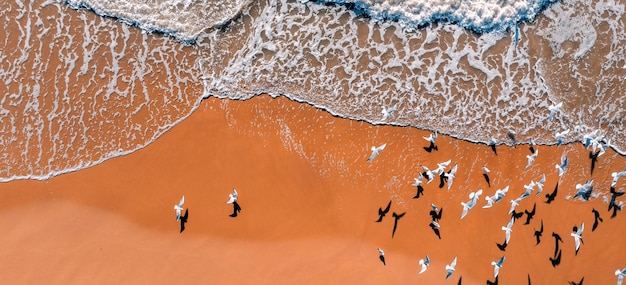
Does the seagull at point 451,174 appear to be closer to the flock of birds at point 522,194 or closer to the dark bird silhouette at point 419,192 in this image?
the flock of birds at point 522,194

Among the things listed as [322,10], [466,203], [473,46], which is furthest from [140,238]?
[473,46]

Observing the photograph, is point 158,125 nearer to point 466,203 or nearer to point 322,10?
point 322,10

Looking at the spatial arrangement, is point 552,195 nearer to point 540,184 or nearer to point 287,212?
point 540,184

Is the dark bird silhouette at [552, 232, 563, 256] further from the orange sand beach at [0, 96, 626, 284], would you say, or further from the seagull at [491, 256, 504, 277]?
the seagull at [491, 256, 504, 277]

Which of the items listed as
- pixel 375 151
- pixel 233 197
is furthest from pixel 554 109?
pixel 233 197

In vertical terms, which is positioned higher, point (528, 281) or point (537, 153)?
point (537, 153)

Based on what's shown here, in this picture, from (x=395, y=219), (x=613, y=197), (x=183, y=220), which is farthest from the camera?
(x=613, y=197)

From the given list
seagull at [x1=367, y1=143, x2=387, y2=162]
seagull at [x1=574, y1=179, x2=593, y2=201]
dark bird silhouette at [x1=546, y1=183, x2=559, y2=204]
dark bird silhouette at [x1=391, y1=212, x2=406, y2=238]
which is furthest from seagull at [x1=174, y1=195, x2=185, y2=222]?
seagull at [x1=574, y1=179, x2=593, y2=201]
